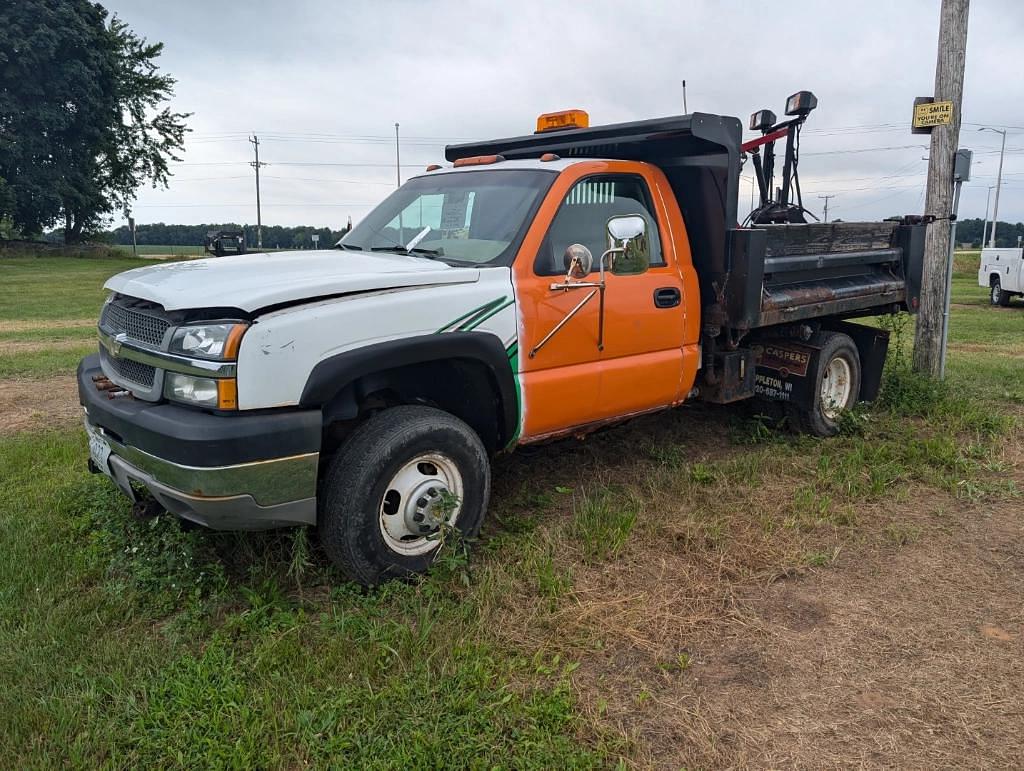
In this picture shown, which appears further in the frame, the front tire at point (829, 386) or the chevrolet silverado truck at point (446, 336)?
the front tire at point (829, 386)

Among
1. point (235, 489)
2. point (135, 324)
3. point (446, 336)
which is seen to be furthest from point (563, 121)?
point (235, 489)

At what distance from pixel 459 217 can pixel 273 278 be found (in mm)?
1408

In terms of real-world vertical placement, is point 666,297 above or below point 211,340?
above

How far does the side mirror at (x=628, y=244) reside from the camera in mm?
3891

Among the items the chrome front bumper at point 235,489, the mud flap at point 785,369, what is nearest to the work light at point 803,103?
the mud flap at point 785,369

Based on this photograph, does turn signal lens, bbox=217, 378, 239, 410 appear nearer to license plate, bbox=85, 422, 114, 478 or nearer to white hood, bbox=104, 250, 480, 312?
white hood, bbox=104, 250, 480, 312

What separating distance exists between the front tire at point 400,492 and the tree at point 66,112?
38313 mm

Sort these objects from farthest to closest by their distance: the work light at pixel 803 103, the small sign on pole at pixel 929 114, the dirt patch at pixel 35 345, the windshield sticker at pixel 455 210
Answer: the dirt patch at pixel 35 345 < the small sign on pole at pixel 929 114 < the work light at pixel 803 103 < the windshield sticker at pixel 455 210

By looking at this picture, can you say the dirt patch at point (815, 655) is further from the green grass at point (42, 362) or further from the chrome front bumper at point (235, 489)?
the green grass at point (42, 362)

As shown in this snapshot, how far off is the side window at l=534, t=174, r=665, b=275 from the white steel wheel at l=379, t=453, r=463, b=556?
1.14 metres

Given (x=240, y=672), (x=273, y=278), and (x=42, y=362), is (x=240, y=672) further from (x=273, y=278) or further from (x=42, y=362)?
(x=42, y=362)

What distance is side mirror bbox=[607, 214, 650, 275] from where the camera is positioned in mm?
3891

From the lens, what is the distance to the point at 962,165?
7504mm

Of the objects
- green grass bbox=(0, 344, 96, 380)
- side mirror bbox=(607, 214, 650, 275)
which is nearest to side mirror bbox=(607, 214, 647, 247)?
side mirror bbox=(607, 214, 650, 275)
